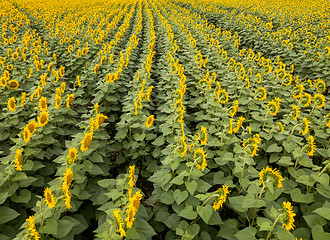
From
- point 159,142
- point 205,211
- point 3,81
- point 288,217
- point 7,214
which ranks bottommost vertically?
point 7,214

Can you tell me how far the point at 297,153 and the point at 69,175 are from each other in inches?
101

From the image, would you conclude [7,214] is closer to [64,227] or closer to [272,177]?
[64,227]

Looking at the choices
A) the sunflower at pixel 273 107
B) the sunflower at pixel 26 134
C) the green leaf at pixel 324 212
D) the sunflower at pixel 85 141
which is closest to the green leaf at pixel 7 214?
the sunflower at pixel 26 134

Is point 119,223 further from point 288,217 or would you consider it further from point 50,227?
point 288,217

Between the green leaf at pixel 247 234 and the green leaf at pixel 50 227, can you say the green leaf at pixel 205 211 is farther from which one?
the green leaf at pixel 50 227

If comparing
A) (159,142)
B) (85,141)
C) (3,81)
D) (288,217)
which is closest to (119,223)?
(85,141)

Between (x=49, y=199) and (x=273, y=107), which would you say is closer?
(x=49, y=199)

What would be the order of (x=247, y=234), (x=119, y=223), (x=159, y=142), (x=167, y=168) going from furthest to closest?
(x=159, y=142)
(x=167, y=168)
(x=247, y=234)
(x=119, y=223)

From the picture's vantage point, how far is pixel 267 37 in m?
10.1

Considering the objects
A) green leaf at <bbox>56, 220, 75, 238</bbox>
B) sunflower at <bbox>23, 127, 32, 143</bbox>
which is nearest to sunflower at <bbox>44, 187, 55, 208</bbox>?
green leaf at <bbox>56, 220, 75, 238</bbox>

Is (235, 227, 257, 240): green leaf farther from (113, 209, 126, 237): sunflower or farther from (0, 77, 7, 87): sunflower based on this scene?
(0, 77, 7, 87): sunflower

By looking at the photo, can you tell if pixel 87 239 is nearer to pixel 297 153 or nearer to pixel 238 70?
pixel 297 153

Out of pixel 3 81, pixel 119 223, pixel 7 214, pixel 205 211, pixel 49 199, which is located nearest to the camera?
pixel 119 223

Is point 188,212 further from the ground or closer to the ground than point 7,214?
further from the ground
